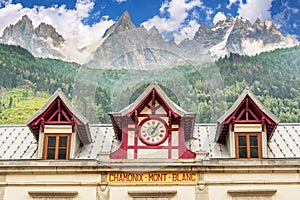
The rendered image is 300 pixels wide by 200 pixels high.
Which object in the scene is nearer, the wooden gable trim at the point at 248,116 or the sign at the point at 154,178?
the sign at the point at 154,178

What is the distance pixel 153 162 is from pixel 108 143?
15.3ft

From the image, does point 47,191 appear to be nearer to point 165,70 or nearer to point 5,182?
point 5,182

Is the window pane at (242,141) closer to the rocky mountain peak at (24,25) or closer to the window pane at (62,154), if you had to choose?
the window pane at (62,154)

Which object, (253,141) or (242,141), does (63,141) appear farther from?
(253,141)

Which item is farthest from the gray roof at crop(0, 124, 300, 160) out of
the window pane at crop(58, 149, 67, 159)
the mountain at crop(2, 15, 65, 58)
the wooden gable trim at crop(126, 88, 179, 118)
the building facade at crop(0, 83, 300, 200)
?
the mountain at crop(2, 15, 65, 58)

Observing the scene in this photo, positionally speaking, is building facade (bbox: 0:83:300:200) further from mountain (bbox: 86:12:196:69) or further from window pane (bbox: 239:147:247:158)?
mountain (bbox: 86:12:196:69)

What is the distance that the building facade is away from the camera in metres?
25.3

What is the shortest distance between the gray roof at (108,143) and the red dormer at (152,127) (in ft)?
4.87

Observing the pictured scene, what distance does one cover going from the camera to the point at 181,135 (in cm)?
2622

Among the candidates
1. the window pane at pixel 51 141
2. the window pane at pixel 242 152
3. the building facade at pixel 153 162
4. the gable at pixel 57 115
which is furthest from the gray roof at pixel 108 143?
the gable at pixel 57 115

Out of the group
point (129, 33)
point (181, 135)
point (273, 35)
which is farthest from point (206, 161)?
point (273, 35)

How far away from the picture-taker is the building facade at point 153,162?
83.0ft

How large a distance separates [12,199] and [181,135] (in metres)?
9.21

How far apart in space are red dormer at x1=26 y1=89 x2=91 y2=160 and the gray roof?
1080 millimetres
